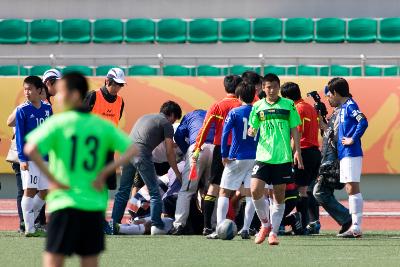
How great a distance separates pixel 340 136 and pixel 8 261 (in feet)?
16.9

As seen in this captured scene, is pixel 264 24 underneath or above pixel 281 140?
above

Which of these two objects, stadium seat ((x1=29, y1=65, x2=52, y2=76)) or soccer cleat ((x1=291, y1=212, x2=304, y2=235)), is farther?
stadium seat ((x1=29, y1=65, x2=52, y2=76))

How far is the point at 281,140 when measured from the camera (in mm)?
12641

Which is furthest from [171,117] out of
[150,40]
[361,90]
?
[150,40]

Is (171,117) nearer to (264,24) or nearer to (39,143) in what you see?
(39,143)

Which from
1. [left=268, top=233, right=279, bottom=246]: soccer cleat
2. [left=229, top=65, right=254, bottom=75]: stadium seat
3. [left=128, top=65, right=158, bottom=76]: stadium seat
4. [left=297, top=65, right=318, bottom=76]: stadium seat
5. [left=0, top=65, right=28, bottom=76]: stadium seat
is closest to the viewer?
[left=268, top=233, right=279, bottom=246]: soccer cleat

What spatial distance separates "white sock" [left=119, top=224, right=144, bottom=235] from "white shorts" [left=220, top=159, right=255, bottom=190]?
1.70 meters

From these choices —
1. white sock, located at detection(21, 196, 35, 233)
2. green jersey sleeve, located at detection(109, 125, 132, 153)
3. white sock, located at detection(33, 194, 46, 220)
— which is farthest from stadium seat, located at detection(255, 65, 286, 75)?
green jersey sleeve, located at detection(109, 125, 132, 153)

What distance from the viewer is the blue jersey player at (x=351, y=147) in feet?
46.2

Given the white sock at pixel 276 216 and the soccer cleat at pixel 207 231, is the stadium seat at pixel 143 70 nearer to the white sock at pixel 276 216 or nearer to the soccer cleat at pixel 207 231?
the soccer cleat at pixel 207 231

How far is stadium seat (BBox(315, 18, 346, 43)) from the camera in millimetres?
27062

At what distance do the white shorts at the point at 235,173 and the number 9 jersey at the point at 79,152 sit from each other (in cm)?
650

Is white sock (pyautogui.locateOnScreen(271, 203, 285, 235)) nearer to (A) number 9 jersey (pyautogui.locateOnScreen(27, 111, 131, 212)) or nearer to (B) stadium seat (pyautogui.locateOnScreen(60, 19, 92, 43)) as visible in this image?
(A) number 9 jersey (pyautogui.locateOnScreen(27, 111, 131, 212))

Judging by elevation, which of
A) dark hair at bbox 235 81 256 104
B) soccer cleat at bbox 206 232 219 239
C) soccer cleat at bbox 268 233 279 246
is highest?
dark hair at bbox 235 81 256 104
